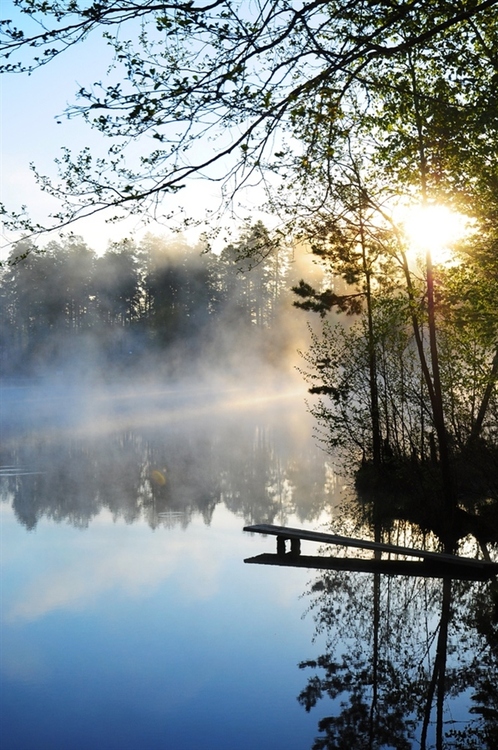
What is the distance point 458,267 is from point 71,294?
8379cm

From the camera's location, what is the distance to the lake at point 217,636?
6.76m

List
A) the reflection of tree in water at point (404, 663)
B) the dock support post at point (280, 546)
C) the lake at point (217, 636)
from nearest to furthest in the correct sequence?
1. the reflection of tree in water at point (404, 663)
2. the lake at point (217, 636)
3. the dock support post at point (280, 546)

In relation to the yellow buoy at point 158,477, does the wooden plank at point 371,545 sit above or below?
below

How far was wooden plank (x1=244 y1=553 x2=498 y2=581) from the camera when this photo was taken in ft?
37.1

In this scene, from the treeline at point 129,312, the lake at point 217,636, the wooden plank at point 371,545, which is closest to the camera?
the lake at point 217,636

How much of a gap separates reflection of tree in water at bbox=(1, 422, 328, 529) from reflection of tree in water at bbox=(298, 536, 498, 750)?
20.0 feet

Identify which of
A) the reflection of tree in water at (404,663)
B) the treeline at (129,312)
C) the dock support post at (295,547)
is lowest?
the reflection of tree in water at (404,663)

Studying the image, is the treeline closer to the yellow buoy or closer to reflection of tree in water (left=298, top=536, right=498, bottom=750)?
the yellow buoy

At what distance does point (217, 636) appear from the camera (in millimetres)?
9203

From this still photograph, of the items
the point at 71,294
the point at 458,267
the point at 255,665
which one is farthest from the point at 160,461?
the point at 71,294

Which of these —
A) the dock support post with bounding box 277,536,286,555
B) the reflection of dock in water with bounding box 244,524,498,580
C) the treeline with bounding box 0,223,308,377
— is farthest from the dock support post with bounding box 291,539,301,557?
the treeline with bounding box 0,223,308,377

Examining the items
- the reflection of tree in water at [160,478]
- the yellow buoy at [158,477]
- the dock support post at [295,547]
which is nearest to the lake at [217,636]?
the reflection of tree in water at [160,478]

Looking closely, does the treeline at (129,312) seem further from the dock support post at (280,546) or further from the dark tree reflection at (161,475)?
the dock support post at (280,546)

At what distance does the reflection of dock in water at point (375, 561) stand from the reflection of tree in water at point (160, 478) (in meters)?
3.66
